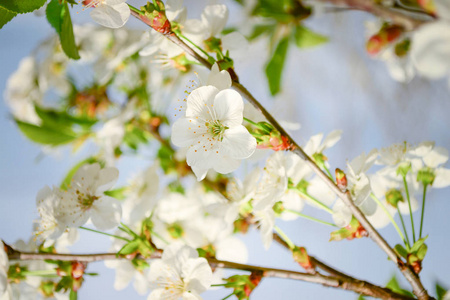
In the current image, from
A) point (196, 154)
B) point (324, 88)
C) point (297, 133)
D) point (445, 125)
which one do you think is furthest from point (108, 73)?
point (445, 125)

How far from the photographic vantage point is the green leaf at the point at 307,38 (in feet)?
3.60

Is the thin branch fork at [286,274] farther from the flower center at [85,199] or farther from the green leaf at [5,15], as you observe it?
the green leaf at [5,15]

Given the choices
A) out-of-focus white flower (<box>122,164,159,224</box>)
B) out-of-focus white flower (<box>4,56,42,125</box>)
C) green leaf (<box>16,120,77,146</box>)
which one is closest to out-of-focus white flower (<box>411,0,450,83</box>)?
out-of-focus white flower (<box>122,164,159,224</box>)

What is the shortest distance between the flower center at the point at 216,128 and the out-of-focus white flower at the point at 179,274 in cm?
20

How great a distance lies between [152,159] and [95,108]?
0.79 feet

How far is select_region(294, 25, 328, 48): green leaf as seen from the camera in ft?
3.60

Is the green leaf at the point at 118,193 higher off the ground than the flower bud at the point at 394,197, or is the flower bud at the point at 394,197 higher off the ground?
the green leaf at the point at 118,193

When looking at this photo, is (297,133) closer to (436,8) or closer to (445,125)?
(445,125)

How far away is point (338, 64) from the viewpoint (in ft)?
4.69

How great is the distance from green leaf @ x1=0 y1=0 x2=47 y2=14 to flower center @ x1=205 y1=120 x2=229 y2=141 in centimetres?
31

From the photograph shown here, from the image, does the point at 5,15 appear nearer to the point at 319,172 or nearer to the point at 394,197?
the point at 319,172

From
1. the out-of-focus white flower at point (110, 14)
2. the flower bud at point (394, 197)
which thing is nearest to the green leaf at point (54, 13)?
the out-of-focus white flower at point (110, 14)

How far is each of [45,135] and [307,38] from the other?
0.79 meters

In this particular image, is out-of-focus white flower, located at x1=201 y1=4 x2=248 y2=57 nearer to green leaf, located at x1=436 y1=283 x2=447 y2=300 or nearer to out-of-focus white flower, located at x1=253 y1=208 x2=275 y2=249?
out-of-focus white flower, located at x1=253 y1=208 x2=275 y2=249
